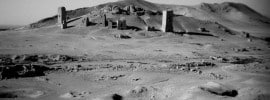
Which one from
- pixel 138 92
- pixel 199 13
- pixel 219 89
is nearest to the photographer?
pixel 219 89

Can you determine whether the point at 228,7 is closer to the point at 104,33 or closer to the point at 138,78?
the point at 104,33

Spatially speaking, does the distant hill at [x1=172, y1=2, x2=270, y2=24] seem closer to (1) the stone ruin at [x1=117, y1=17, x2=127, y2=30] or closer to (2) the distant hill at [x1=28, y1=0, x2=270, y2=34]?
(2) the distant hill at [x1=28, y1=0, x2=270, y2=34]

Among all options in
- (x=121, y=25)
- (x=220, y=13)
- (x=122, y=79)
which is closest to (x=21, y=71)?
(x=122, y=79)

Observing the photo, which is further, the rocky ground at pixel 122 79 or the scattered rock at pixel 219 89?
the rocky ground at pixel 122 79

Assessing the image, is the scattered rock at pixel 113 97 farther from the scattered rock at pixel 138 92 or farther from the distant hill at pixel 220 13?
the distant hill at pixel 220 13

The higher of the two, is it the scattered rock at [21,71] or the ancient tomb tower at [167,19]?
the ancient tomb tower at [167,19]

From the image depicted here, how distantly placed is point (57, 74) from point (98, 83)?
3354 millimetres

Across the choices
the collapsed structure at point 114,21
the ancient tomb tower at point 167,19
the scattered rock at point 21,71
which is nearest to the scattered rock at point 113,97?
the scattered rock at point 21,71

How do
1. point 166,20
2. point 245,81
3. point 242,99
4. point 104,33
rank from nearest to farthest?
1. point 242,99
2. point 245,81
3. point 104,33
4. point 166,20

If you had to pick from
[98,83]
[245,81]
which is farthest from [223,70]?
[98,83]

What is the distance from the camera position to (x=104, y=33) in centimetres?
3347

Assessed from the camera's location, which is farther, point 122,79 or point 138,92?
point 122,79

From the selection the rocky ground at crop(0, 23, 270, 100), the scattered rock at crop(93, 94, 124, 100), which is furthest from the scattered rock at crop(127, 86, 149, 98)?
the scattered rock at crop(93, 94, 124, 100)

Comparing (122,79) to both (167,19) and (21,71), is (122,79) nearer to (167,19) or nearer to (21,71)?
(21,71)
